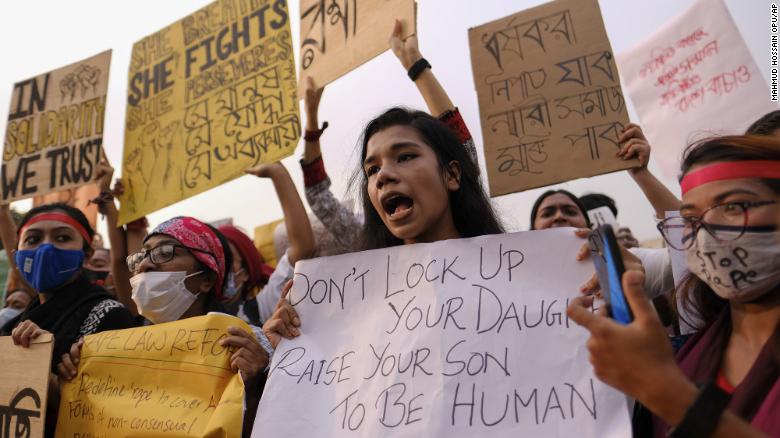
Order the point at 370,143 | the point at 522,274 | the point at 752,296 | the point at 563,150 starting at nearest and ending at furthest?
1. the point at 752,296
2. the point at 522,274
3. the point at 370,143
4. the point at 563,150

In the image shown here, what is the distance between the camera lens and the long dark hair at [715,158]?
1746 millimetres

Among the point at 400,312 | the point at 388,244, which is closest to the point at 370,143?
the point at 388,244

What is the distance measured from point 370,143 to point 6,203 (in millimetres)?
3523

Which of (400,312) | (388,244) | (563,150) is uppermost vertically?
(563,150)

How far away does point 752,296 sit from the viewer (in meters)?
1.72

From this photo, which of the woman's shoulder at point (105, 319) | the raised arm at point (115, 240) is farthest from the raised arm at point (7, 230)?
the woman's shoulder at point (105, 319)

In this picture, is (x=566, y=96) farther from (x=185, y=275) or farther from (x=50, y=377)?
(x=50, y=377)

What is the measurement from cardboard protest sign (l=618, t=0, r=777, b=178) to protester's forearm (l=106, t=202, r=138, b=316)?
145 inches

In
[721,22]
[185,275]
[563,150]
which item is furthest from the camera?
[721,22]

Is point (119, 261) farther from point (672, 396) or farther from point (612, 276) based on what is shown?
point (672, 396)

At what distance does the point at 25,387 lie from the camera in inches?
115

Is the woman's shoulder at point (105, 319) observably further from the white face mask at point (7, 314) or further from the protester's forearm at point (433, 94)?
the protester's forearm at point (433, 94)

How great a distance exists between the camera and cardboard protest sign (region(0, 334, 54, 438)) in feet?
9.30

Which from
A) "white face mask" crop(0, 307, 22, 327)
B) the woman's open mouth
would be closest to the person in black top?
"white face mask" crop(0, 307, 22, 327)
